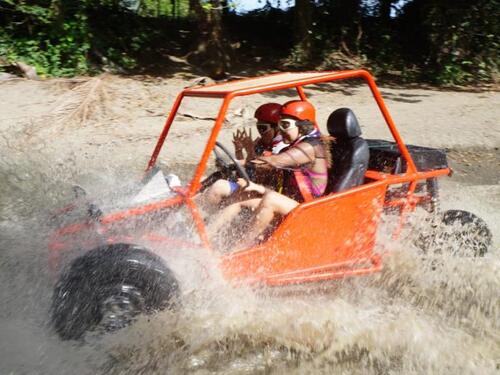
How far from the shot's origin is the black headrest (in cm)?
379

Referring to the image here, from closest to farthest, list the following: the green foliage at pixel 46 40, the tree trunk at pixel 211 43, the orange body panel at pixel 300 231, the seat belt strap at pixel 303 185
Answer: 1. the orange body panel at pixel 300 231
2. the seat belt strap at pixel 303 185
3. the green foliage at pixel 46 40
4. the tree trunk at pixel 211 43

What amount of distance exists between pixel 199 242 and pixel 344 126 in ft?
4.24

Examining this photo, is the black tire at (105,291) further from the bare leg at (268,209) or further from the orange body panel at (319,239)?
the bare leg at (268,209)

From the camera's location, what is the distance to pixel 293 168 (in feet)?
11.7

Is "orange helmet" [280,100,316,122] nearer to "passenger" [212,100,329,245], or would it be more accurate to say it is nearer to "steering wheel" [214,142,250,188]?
"passenger" [212,100,329,245]

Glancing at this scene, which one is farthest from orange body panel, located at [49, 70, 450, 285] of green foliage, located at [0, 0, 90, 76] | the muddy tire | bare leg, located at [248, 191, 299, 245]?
green foliage, located at [0, 0, 90, 76]

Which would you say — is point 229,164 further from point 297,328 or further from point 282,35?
point 282,35

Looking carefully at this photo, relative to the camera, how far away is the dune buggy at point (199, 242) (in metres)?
3.03

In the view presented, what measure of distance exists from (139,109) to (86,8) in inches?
121

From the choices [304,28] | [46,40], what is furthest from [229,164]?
[304,28]

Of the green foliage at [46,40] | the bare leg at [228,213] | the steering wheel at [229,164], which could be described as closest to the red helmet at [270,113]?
the steering wheel at [229,164]

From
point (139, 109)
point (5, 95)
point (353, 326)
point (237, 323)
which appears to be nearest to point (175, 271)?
point (237, 323)

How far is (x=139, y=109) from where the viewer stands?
9.01m

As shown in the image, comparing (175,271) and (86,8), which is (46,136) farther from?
(175,271)
